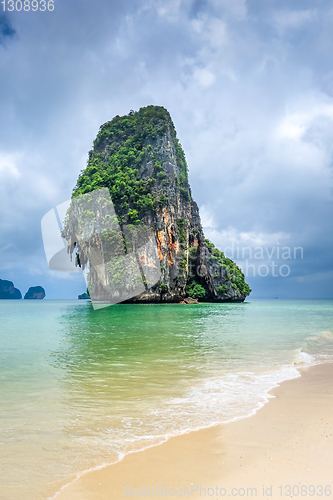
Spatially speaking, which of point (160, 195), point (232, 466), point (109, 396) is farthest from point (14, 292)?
point (232, 466)

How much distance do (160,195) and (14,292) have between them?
458 feet

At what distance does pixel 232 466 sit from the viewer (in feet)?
8.05

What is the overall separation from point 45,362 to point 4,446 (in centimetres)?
427

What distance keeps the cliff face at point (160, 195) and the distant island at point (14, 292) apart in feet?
396

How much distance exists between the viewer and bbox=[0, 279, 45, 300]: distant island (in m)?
149

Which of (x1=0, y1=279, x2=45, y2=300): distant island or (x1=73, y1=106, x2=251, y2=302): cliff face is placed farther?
(x1=0, y1=279, x2=45, y2=300): distant island

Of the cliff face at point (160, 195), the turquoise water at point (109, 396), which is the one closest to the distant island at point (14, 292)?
the cliff face at point (160, 195)

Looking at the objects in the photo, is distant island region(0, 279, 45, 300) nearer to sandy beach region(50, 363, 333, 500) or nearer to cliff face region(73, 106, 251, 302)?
cliff face region(73, 106, 251, 302)

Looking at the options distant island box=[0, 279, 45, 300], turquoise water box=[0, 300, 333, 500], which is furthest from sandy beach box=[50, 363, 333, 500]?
distant island box=[0, 279, 45, 300]

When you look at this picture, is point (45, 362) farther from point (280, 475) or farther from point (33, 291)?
point (33, 291)

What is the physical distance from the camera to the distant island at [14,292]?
5851 inches

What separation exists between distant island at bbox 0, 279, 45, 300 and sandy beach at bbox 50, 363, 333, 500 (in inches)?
6536

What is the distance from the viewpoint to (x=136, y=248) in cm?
4212

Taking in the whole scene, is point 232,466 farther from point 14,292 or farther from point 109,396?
point 14,292
